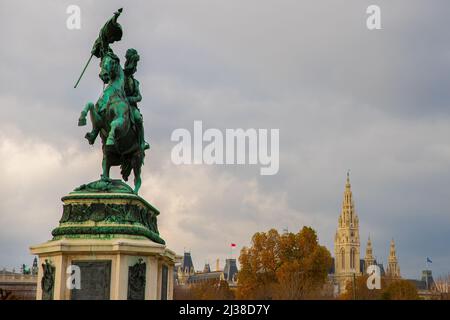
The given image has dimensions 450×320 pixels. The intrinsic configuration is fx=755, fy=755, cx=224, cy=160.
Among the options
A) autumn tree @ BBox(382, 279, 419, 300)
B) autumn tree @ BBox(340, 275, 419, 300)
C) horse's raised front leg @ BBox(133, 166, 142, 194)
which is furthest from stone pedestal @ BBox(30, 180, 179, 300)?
autumn tree @ BBox(382, 279, 419, 300)

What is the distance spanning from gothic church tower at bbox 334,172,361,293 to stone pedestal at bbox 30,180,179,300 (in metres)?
171

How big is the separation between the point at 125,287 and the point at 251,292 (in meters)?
52.5

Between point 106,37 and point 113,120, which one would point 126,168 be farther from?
point 106,37

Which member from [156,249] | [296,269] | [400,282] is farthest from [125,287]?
[400,282]

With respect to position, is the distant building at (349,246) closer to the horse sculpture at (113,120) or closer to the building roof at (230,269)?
the building roof at (230,269)

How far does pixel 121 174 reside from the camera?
1780 cm

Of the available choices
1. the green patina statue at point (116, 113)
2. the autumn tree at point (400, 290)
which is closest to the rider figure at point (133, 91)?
the green patina statue at point (116, 113)

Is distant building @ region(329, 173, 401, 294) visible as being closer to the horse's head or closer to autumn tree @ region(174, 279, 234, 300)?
autumn tree @ region(174, 279, 234, 300)

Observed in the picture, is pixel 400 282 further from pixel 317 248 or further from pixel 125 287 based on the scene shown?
pixel 125 287

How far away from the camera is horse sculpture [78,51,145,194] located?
1647 cm

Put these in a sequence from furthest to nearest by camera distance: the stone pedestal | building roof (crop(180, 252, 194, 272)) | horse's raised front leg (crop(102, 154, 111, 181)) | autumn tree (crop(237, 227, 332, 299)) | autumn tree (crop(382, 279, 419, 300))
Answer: building roof (crop(180, 252, 194, 272))
autumn tree (crop(382, 279, 419, 300))
autumn tree (crop(237, 227, 332, 299))
horse's raised front leg (crop(102, 154, 111, 181))
the stone pedestal

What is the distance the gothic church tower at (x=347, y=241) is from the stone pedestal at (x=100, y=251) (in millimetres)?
170666

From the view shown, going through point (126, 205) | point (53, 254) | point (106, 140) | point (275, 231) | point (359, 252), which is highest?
point (359, 252)
